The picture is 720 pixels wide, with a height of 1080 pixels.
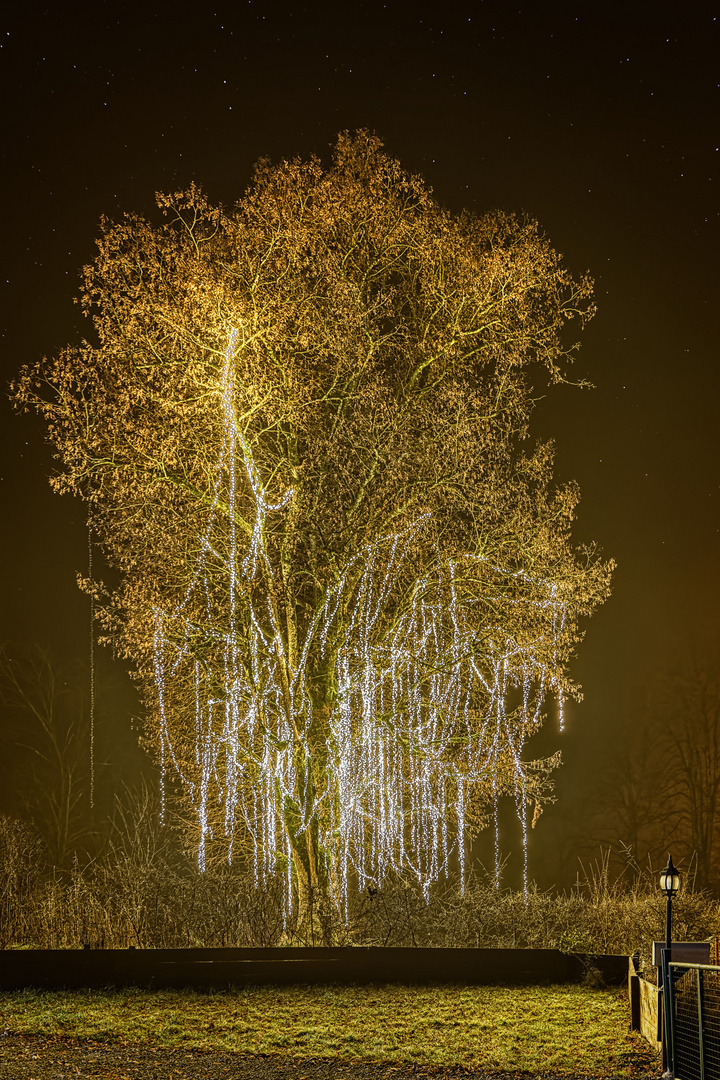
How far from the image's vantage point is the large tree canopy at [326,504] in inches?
485

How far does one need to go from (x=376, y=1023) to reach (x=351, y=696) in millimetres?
4263

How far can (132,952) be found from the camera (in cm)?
981

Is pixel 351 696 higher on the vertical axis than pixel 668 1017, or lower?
higher

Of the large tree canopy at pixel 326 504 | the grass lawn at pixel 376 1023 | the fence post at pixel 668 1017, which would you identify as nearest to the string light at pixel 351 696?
the large tree canopy at pixel 326 504

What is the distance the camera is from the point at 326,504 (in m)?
12.9

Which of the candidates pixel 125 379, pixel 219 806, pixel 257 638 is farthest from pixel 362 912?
pixel 125 379

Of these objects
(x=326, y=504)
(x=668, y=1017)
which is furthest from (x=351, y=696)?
(x=668, y=1017)

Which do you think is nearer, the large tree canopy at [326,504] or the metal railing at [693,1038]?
the metal railing at [693,1038]

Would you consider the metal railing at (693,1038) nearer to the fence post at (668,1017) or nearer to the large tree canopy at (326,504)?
the fence post at (668,1017)

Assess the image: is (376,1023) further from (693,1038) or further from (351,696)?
(351,696)

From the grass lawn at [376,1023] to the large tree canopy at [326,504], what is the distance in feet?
8.56

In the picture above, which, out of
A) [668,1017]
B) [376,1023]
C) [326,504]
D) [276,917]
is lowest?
[376,1023]

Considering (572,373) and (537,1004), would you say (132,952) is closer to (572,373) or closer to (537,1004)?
(537,1004)

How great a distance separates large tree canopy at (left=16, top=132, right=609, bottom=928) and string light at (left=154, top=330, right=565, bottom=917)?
36mm
